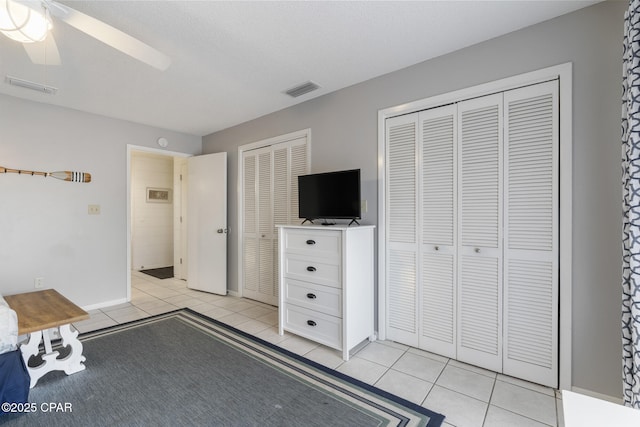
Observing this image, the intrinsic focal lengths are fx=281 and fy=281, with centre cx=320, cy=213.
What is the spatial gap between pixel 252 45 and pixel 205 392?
2.50 meters

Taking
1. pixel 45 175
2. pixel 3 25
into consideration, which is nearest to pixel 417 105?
pixel 3 25

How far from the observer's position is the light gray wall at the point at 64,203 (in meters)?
2.99

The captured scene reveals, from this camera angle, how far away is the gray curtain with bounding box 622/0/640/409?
1.37 metres

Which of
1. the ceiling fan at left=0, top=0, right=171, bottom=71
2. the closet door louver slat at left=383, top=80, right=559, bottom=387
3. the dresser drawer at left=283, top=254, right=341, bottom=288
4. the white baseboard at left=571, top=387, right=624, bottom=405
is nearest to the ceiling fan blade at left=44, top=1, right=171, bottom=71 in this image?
the ceiling fan at left=0, top=0, right=171, bottom=71

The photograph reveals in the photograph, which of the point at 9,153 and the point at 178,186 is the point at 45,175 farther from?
the point at 178,186

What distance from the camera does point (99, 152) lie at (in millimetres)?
3570

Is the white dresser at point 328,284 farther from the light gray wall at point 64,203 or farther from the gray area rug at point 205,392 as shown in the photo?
the light gray wall at point 64,203

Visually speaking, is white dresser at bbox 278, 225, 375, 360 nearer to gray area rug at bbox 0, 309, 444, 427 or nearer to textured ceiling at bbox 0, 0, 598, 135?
gray area rug at bbox 0, 309, 444, 427

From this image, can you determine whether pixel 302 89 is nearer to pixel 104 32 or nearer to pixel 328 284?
pixel 104 32

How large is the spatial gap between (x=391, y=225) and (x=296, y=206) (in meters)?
1.22

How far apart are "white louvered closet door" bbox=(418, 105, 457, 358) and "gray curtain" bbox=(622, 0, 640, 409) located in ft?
3.16

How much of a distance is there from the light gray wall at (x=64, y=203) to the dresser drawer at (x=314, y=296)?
2.55 m

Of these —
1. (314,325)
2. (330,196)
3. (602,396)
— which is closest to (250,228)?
(330,196)

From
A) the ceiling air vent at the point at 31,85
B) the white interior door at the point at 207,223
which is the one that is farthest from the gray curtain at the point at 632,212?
the ceiling air vent at the point at 31,85
